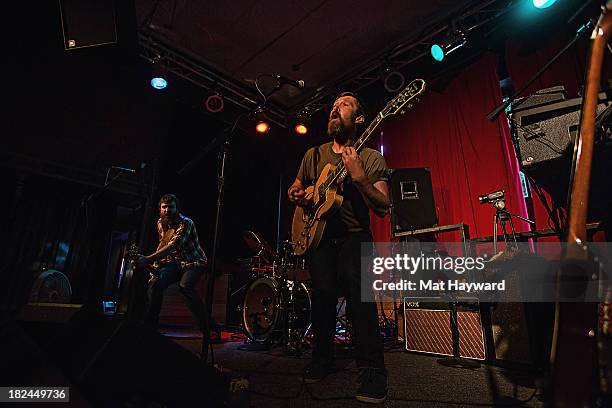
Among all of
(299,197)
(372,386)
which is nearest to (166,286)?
(299,197)

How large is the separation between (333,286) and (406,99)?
5.39ft

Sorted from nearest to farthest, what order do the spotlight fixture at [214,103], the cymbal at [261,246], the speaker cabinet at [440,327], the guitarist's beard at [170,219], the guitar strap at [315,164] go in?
the guitar strap at [315,164], the speaker cabinet at [440,327], the guitarist's beard at [170,219], the cymbal at [261,246], the spotlight fixture at [214,103]

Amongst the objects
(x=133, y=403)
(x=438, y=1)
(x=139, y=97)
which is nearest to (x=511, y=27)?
(x=438, y=1)

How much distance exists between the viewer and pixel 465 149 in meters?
6.04

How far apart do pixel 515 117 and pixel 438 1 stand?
4129mm

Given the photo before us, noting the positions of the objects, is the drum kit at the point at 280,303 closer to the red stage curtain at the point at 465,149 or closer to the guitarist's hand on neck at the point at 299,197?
the guitarist's hand on neck at the point at 299,197

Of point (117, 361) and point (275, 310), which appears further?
point (275, 310)

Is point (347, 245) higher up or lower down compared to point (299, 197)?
lower down

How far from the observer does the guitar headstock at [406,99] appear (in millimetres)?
2665

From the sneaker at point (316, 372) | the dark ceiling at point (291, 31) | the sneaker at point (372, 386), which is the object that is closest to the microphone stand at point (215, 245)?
the sneaker at point (316, 372)

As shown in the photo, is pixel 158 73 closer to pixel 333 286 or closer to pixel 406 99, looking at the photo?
pixel 406 99

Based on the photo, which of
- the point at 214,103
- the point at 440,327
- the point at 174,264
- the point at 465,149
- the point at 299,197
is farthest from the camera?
the point at 214,103

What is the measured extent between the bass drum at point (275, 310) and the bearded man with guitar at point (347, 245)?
2114mm

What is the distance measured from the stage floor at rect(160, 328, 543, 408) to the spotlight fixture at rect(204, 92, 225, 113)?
4.87 m
